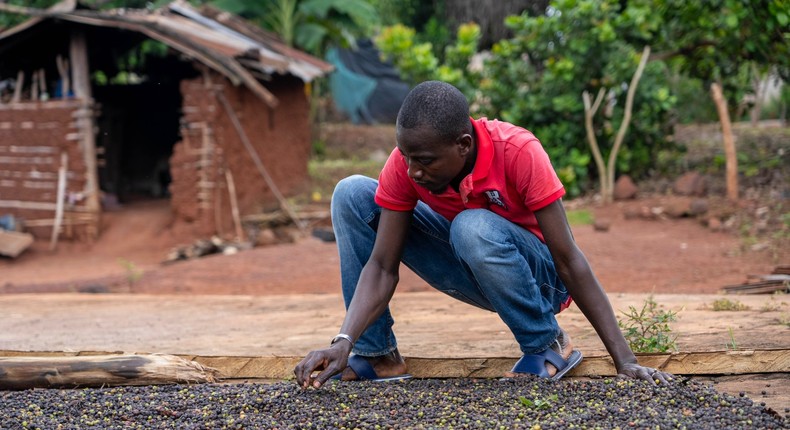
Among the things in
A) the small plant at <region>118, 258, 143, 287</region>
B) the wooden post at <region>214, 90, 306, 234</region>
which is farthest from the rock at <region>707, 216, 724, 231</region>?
the small plant at <region>118, 258, 143, 287</region>

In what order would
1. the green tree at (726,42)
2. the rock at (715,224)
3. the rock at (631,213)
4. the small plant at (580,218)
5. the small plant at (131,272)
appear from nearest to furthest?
the green tree at (726,42), the small plant at (131,272), the rock at (715,224), the small plant at (580,218), the rock at (631,213)

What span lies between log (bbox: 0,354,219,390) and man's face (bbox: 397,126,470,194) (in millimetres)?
1185

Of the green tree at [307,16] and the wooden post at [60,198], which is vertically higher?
the green tree at [307,16]

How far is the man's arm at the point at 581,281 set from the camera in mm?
2656

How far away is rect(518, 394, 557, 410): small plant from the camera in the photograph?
258 cm

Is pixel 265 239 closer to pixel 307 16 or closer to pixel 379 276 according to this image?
pixel 307 16

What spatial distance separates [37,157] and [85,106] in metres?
1.08

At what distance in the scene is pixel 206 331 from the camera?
4383 mm

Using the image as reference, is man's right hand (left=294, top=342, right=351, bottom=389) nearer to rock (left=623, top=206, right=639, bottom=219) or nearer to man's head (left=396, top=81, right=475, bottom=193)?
man's head (left=396, top=81, right=475, bottom=193)

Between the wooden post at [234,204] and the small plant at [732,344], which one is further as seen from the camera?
the wooden post at [234,204]

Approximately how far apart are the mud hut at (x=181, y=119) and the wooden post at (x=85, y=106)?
0.01 m

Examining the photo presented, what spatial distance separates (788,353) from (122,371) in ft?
7.90

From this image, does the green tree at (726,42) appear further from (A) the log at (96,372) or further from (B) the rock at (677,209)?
(A) the log at (96,372)

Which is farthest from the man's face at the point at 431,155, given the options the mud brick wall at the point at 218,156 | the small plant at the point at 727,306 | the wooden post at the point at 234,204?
the wooden post at the point at 234,204
